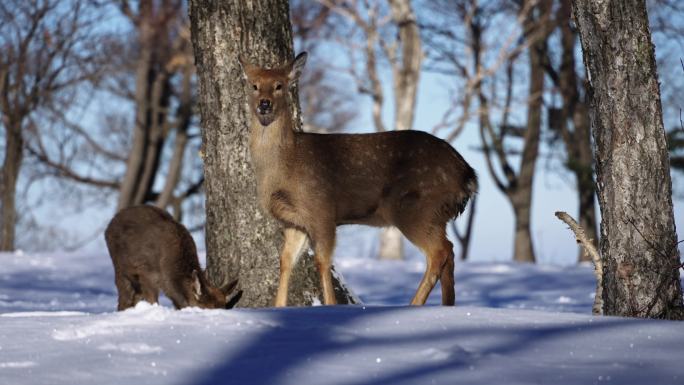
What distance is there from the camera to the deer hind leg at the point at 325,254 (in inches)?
319

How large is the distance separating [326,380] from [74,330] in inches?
64.1

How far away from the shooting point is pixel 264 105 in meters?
8.20

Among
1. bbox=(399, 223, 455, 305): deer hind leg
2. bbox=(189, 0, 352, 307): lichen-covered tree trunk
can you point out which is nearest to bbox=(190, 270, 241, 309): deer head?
bbox=(189, 0, 352, 307): lichen-covered tree trunk

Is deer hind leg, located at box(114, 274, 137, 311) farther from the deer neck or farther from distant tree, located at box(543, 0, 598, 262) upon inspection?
distant tree, located at box(543, 0, 598, 262)

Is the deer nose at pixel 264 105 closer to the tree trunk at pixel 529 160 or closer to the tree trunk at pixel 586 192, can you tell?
the tree trunk at pixel 586 192

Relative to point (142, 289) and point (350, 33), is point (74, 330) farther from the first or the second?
point (350, 33)

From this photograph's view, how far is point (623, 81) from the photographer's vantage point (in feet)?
22.5

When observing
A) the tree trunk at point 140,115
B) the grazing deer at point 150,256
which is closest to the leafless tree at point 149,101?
the tree trunk at point 140,115

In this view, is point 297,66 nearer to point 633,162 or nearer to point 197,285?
point 197,285

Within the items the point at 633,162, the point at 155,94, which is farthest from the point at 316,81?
the point at 633,162

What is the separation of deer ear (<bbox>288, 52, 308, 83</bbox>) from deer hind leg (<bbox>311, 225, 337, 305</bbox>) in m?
1.28

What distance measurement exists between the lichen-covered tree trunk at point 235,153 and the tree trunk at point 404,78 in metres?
16.4

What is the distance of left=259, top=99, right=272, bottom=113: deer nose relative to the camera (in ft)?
26.9

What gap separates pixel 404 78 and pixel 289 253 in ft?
58.5
